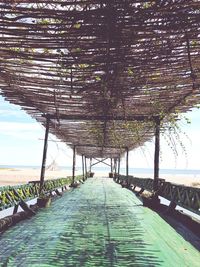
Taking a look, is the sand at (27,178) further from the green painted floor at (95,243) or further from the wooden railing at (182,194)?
the green painted floor at (95,243)

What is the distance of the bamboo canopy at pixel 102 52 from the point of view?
458 centimetres

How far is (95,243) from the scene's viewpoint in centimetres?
661

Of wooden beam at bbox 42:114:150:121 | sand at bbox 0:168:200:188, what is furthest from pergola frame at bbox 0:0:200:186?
sand at bbox 0:168:200:188

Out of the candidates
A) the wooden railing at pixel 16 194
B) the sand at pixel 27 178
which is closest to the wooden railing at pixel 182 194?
the wooden railing at pixel 16 194

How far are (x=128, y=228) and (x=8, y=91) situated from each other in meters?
4.31

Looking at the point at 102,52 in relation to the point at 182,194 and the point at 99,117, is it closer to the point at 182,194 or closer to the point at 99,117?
the point at 182,194

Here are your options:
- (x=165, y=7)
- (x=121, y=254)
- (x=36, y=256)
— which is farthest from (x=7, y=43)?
(x=121, y=254)

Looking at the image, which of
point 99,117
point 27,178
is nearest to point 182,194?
point 99,117

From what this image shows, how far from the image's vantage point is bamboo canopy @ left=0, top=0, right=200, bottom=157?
4582mm

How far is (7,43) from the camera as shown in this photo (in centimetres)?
588

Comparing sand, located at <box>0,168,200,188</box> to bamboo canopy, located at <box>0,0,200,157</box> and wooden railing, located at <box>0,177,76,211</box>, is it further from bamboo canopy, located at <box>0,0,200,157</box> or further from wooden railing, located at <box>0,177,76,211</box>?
bamboo canopy, located at <box>0,0,200,157</box>

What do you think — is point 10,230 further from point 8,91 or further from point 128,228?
point 8,91

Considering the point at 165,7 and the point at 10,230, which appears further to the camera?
the point at 10,230

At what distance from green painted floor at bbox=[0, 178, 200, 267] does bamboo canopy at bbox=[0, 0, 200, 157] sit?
2.91 meters
